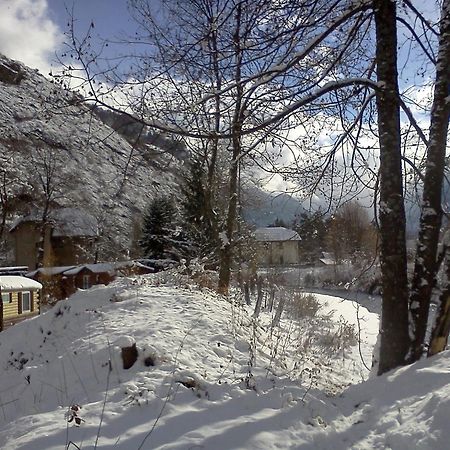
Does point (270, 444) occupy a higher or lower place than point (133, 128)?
lower

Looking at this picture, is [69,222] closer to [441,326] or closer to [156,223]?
[156,223]

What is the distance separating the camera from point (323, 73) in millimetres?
6055

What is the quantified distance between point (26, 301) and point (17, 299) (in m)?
0.70

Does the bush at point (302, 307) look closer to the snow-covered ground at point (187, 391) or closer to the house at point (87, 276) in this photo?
the snow-covered ground at point (187, 391)

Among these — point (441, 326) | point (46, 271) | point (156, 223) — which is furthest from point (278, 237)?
point (441, 326)

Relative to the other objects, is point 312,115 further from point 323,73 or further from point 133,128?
point 133,128

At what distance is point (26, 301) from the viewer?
20734 millimetres

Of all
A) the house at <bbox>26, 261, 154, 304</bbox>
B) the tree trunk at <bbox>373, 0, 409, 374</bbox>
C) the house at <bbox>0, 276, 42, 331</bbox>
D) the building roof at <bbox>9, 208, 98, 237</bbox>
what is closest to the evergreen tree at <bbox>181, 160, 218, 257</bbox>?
the house at <bbox>26, 261, 154, 304</bbox>

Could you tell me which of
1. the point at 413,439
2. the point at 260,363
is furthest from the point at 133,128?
the point at 413,439

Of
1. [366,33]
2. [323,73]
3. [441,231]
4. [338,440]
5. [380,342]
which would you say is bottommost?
[338,440]

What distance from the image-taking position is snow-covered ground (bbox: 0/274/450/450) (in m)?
3.64

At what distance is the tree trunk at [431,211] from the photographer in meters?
5.30

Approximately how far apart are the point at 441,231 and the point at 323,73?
229 cm

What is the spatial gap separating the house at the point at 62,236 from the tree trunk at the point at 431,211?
35.5 meters
